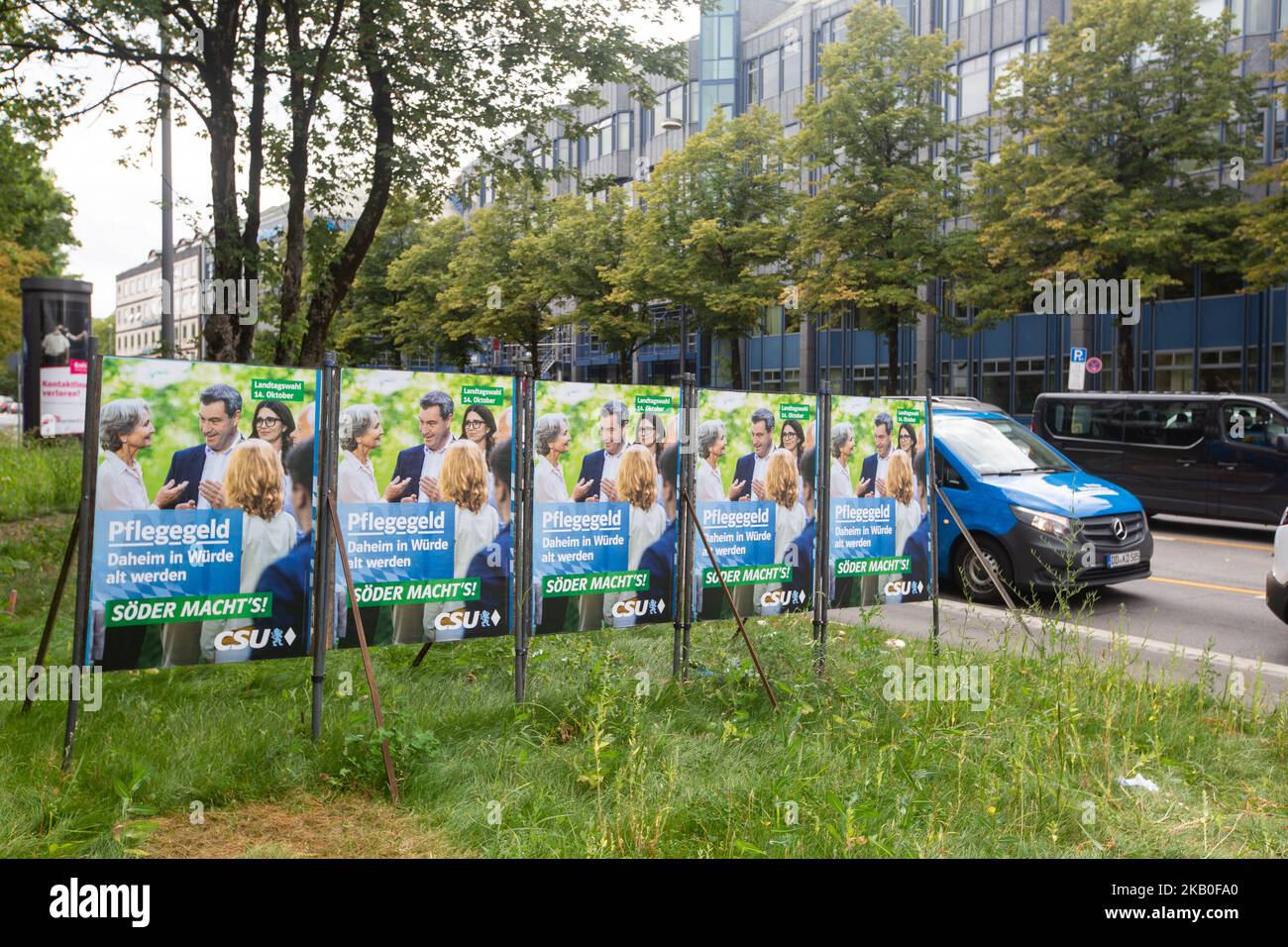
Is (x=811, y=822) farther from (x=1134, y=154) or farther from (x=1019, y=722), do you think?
(x=1134, y=154)

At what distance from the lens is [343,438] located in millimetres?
5359

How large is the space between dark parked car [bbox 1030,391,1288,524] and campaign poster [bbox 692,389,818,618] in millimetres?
11624

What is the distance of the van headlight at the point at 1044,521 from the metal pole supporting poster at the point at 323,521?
727 centimetres

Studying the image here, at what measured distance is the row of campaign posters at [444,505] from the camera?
4930mm

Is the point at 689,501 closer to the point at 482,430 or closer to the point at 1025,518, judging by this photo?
the point at 482,430

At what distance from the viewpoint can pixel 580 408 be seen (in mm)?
6062

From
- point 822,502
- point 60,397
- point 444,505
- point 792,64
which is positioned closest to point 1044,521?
point 822,502

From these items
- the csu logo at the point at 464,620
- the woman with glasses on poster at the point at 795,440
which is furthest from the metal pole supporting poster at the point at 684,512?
the csu logo at the point at 464,620

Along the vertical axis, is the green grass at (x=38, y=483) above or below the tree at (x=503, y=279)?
below

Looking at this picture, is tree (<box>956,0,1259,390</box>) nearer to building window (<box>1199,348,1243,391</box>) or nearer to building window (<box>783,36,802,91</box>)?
building window (<box>1199,348,1243,391</box>)

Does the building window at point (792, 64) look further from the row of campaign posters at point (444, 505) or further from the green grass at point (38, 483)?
the row of campaign posters at point (444, 505)

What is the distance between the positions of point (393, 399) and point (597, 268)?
37.9m

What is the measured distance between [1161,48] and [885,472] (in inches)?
1095

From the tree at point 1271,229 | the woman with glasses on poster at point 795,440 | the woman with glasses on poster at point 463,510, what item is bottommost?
the woman with glasses on poster at point 463,510
